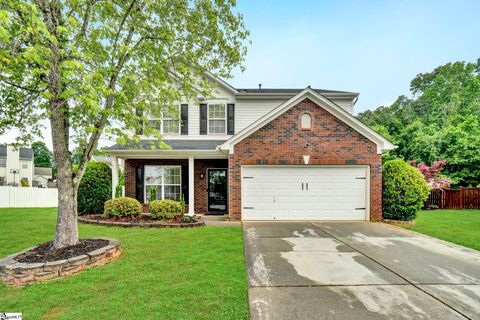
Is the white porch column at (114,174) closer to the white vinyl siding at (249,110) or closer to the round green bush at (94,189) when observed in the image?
the round green bush at (94,189)

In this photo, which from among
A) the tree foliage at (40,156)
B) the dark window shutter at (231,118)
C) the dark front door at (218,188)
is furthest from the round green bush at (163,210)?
the tree foliage at (40,156)

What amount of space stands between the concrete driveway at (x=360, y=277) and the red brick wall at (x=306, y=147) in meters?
2.68

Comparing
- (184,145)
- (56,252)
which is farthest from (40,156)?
(56,252)

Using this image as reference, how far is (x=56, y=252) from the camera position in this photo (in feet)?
16.0

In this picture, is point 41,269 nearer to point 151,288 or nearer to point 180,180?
point 151,288

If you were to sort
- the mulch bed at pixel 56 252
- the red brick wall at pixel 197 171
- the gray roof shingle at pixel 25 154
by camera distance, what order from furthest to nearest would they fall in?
the gray roof shingle at pixel 25 154 < the red brick wall at pixel 197 171 < the mulch bed at pixel 56 252

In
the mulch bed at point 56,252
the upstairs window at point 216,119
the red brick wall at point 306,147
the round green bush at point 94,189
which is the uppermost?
the upstairs window at point 216,119

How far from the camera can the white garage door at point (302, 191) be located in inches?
377

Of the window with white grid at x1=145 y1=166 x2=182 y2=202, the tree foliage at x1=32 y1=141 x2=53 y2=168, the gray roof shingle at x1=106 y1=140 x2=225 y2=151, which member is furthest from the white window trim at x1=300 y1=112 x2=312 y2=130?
the tree foliage at x1=32 y1=141 x2=53 y2=168

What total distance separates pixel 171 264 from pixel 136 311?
5.55 feet

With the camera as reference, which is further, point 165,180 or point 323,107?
point 165,180

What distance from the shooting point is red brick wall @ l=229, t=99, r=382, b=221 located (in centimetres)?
944

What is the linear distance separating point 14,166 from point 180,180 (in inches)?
1518

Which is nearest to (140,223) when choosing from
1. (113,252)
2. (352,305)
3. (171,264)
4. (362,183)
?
(113,252)
